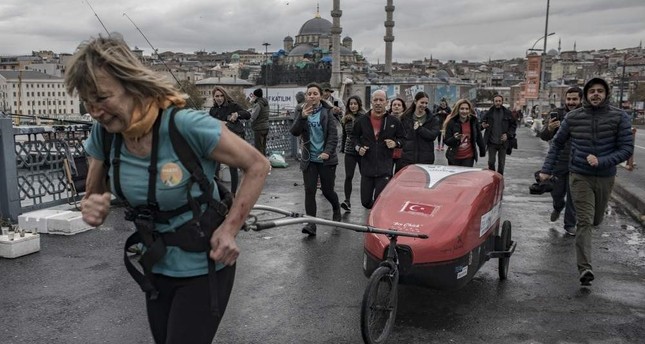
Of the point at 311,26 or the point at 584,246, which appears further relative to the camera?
the point at 311,26

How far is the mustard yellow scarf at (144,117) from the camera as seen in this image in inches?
84.1

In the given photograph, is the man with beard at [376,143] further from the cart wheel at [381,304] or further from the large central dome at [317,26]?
the large central dome at [317,26]

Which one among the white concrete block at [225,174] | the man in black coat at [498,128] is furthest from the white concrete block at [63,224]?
the man in black coat at [498,128]

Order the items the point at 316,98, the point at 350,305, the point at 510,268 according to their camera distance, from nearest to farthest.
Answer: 1. the point at 350,305
2. the point at 510,268
3. the point at 316,98

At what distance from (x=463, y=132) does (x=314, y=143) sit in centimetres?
294

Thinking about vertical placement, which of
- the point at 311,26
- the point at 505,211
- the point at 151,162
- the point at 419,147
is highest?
the point at 311,26

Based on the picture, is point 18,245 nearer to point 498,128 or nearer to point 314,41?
point 498,128

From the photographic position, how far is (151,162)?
218 cm

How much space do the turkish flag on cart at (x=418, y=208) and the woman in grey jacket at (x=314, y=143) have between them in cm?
275

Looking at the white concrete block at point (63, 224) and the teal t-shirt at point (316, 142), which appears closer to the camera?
the white concrete block at point (63, 224)

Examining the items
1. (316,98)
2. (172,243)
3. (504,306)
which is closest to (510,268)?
(504,306)

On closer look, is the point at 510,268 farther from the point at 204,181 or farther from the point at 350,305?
the point at 204,181

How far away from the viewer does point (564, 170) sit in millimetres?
8008

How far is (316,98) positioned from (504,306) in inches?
140
